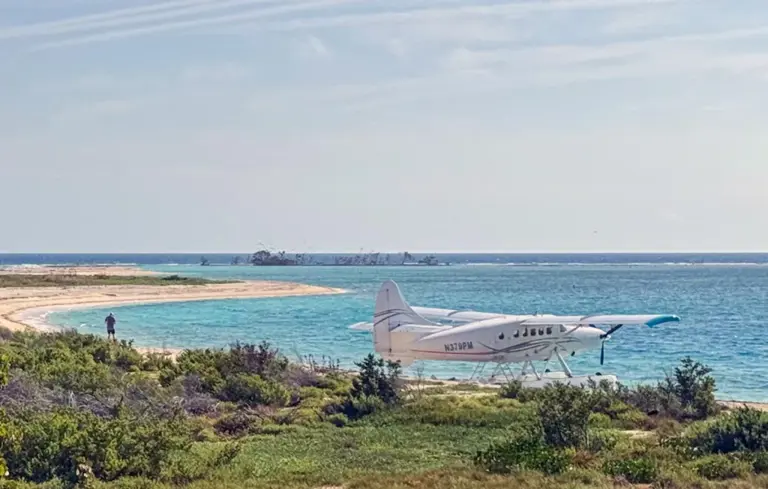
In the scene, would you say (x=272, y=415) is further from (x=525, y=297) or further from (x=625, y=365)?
(x=525, y=297)

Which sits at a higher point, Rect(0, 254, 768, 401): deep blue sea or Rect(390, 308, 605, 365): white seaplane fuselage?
Rect(390, 308, 605, 365): white seaplane fuselage

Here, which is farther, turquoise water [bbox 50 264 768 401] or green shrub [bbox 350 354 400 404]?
turquoise water [bbox 50 264 768 401]

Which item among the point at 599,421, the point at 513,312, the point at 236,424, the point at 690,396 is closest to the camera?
the point at 236,424

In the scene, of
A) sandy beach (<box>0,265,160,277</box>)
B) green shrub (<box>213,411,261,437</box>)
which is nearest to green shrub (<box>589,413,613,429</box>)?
green shrub (<box>213,411,261,437</box>)

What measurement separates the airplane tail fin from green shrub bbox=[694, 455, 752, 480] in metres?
14.7

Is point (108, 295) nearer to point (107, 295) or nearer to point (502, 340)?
point (107, 295)

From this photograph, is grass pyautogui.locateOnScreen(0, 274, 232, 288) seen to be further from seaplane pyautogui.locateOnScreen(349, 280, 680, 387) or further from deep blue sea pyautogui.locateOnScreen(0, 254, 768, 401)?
seaplane pyautogui.locateOnScreen(349, 280, 680, 387)

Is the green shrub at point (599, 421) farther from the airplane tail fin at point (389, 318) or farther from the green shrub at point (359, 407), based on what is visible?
the airplane tail fin at point (389, 318)

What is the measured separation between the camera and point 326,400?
17859 millimetres

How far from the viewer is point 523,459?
1127 cm

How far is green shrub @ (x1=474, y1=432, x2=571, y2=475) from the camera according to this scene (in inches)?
433

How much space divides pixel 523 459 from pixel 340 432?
3.99 m

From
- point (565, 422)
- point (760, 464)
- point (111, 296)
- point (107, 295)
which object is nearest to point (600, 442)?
point (565, 422)

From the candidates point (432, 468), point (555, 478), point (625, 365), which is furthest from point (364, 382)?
point (625, 365)
